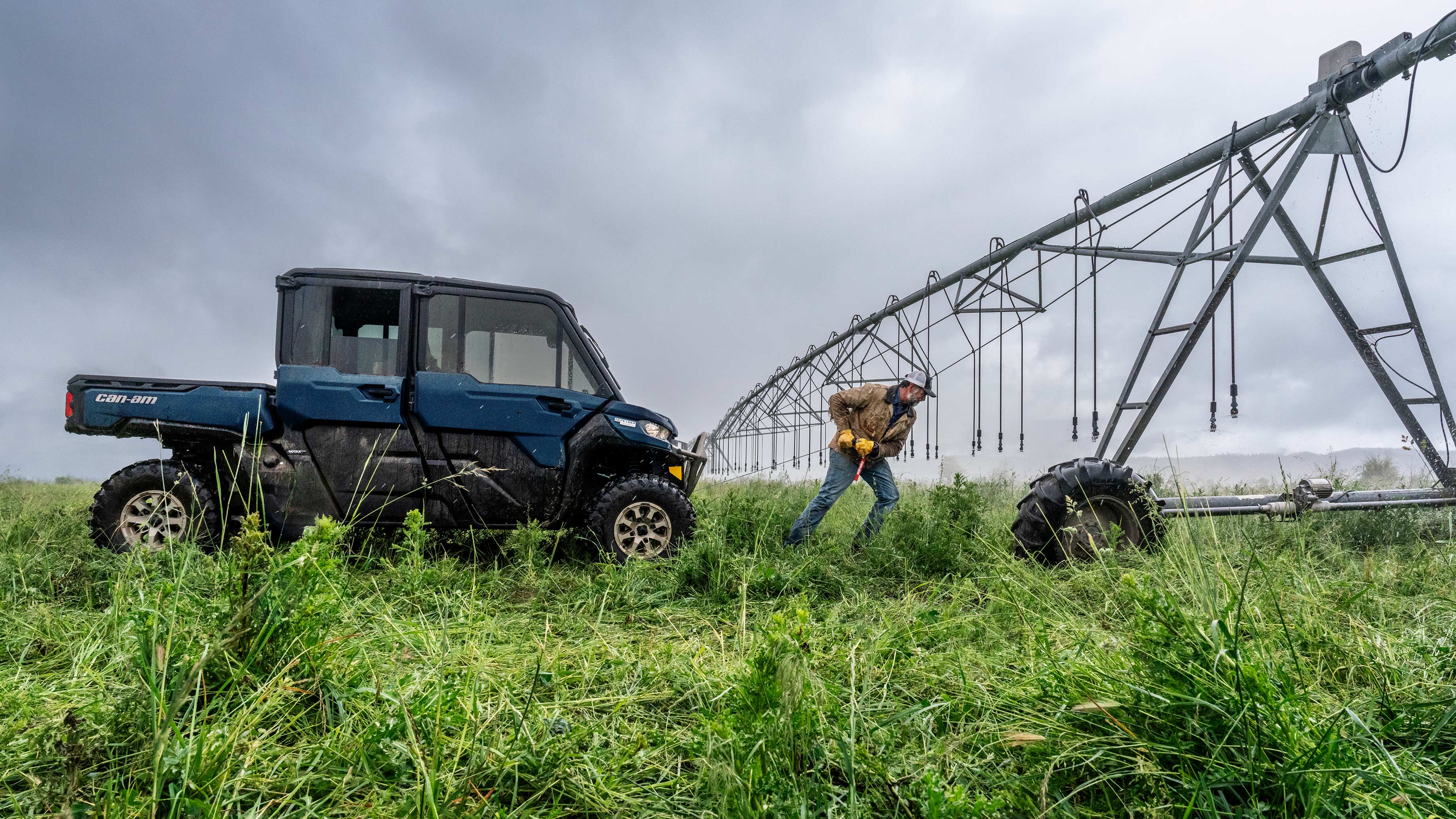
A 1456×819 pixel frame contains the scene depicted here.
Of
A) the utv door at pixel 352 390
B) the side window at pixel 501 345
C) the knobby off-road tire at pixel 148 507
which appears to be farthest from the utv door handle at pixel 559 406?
the knobby off-road tire at pixel 148 507

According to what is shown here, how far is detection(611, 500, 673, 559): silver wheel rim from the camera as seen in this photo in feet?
18.0

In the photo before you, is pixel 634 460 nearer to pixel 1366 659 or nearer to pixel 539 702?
pixel 539 702

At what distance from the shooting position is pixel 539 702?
233 cm

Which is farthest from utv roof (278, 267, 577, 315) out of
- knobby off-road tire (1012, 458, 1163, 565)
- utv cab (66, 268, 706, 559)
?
Answer: knobby off-road tire (1012, 458, 1163, 565)

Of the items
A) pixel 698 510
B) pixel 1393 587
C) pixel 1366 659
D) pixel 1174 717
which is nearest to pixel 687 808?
pixel 1174 717

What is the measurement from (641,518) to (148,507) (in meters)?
3.79

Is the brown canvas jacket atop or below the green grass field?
atop

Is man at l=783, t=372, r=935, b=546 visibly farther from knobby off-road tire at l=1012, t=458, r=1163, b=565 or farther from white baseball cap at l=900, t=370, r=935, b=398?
knobby off-road tire at l=1012, t=458, r=1163, b=565

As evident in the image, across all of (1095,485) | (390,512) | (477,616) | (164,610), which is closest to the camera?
(164,610)

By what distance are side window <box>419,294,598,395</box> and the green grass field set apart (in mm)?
2487

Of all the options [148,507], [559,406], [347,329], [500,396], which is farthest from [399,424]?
[148,507]

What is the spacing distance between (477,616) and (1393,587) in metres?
5.53

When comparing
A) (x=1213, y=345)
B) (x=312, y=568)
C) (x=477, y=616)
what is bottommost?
(x=477, y=616)

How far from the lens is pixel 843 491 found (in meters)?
6.50
